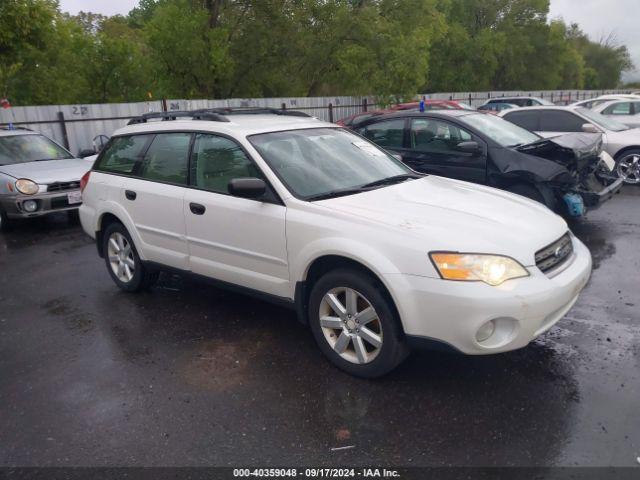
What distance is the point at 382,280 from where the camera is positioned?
3.29m

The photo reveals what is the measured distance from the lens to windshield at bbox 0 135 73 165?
907 cm

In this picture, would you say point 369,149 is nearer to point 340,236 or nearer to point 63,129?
point 340,236

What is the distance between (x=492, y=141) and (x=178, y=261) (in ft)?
13.9

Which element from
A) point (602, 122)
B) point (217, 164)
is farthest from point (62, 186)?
point (602, 122)

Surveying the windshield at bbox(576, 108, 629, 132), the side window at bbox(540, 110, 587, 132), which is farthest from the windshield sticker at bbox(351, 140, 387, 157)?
the windshield at bbox(576, 108, 629, 132)

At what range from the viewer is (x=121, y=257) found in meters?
5.42

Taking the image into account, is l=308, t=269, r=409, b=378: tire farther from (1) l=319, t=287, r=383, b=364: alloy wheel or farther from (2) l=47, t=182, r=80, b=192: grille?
(2) l=47, t=182, r=80, b=192: grille

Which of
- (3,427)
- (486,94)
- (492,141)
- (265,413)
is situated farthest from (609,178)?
(486,94)

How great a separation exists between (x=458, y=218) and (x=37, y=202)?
23.0ft

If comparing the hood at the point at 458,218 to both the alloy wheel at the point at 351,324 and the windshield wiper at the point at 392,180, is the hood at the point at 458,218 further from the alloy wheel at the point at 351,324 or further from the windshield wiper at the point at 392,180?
the alloy wheel at the point at 351,324

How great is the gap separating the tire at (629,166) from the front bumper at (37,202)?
30.6ft

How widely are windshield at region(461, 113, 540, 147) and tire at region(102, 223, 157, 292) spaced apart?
173 inches

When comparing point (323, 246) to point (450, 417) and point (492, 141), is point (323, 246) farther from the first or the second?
point (492, 141)

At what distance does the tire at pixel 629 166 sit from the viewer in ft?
31.9
